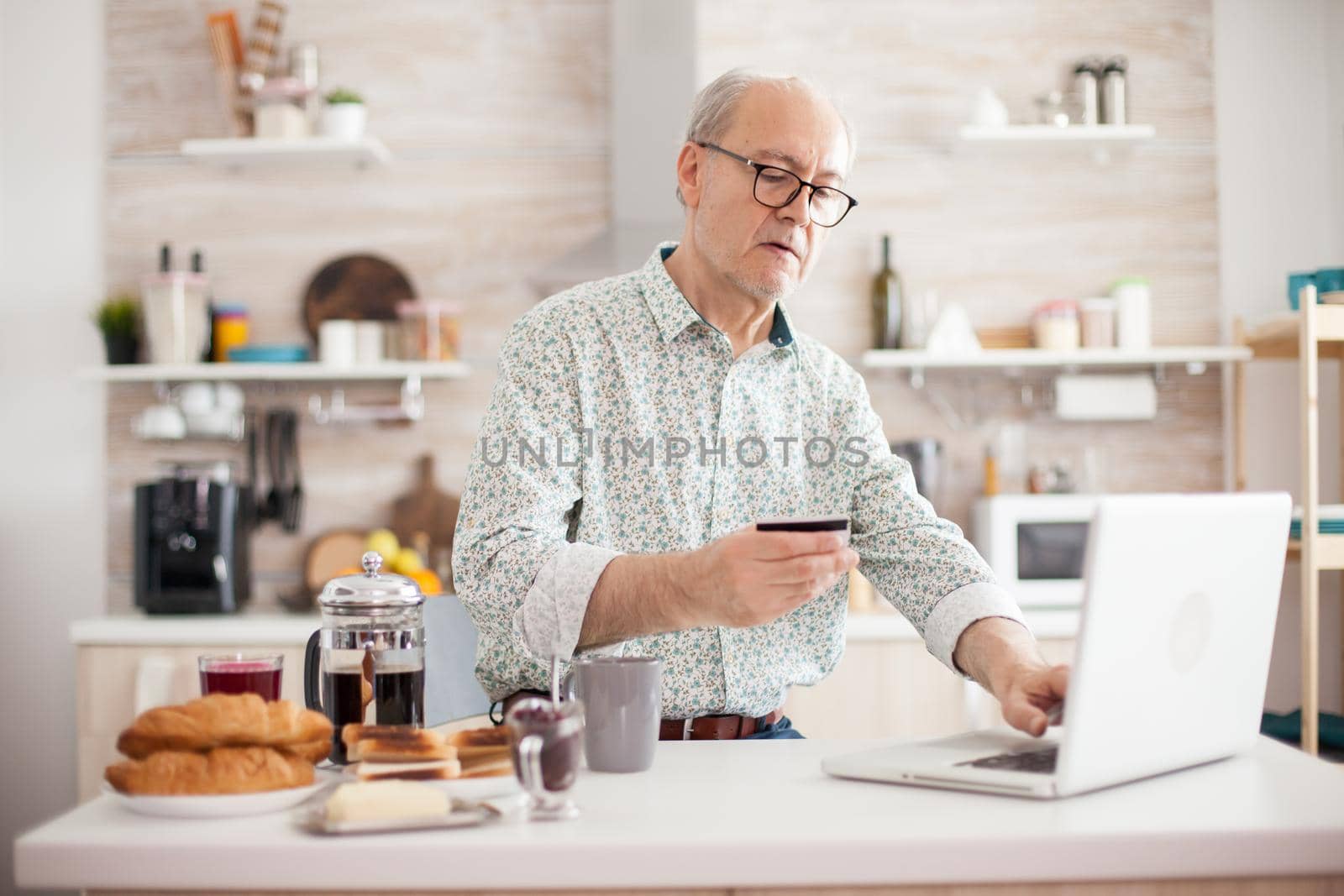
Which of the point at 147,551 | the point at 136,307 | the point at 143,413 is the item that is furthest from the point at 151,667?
the point at 136,307

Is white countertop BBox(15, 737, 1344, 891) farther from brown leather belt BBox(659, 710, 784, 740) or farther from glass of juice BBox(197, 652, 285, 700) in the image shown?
brown leather belt BBox(659, 710, 784, 740)

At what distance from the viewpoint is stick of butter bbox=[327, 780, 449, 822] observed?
1.00 metres

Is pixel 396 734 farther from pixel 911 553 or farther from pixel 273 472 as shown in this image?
pixel 273 472

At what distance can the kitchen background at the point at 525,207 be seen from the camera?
11.8 ft

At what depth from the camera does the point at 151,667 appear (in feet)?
10.1

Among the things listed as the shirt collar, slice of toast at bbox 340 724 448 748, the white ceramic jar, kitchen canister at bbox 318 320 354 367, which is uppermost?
the white ceramic jar

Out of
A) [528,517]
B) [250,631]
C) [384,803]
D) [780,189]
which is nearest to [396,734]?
[384,803]

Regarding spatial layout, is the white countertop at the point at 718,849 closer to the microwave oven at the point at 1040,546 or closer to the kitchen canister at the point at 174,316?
the microwave oven at the point at 1040,546

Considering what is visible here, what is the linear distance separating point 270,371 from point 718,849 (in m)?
2.77

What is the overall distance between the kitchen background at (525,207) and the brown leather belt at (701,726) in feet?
6.72

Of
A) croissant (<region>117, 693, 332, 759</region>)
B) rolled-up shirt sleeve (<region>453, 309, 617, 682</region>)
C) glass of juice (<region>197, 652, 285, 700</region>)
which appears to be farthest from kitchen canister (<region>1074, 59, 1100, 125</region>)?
croissant (<region>117, 693, 332, 759</region>)

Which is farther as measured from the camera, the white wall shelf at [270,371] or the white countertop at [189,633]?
the white wall shelf at [270,371]

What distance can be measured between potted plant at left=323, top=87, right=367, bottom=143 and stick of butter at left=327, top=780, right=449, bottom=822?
2722 millimetres

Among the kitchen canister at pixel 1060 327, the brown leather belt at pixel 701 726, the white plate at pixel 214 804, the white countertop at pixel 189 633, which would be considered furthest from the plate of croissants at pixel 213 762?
the kitchen canister at pixel 1060 327
